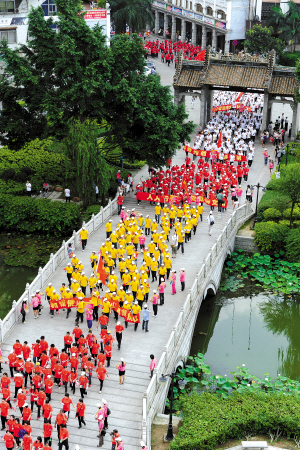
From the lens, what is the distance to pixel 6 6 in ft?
190

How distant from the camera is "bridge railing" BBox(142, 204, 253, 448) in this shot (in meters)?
22.7

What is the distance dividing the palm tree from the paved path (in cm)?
4549

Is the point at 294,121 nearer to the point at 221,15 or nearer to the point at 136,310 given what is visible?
the point at 136,310

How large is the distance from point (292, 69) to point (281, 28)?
32.5 meters

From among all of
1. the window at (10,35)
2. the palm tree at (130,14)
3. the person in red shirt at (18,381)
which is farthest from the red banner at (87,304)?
the palm tree at (130,14)

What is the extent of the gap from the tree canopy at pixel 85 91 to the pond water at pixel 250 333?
11001 millimetres

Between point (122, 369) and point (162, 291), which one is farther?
point (162, 291)

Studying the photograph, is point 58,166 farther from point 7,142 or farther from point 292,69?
point 292,69

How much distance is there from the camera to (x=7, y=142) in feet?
141

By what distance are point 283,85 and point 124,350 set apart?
3119 centimetres

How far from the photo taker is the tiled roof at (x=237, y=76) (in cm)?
5134

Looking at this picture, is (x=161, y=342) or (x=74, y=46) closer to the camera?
(x=161, y=342)

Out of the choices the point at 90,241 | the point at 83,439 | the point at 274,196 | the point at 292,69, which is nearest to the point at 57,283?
the point at 90,241

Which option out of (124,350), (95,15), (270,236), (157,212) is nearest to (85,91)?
(157,212)
